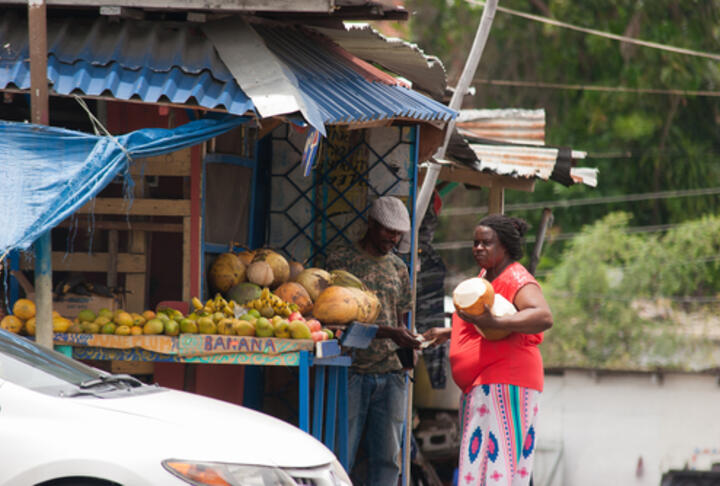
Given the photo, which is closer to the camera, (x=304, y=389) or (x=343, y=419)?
(x=304, y=389)

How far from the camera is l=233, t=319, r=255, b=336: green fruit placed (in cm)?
598

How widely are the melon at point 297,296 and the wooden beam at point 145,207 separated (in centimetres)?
78

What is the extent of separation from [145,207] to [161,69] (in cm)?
95

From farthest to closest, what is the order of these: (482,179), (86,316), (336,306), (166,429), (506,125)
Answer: (506,125)
(482,179)
(336,306)
(86,316)
(166,429)

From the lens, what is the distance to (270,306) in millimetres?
6402

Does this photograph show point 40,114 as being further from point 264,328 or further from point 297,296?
point 297,296

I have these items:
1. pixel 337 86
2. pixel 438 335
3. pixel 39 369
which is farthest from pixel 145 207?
pixel 39 369

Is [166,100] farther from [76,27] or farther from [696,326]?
[696,326]

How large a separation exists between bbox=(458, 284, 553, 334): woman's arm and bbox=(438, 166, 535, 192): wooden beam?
13.4 feet

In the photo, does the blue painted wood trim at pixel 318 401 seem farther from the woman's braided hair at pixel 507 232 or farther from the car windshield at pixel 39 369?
the car windshield at pixel 39 369

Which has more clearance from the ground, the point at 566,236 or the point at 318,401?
the point at 566,236

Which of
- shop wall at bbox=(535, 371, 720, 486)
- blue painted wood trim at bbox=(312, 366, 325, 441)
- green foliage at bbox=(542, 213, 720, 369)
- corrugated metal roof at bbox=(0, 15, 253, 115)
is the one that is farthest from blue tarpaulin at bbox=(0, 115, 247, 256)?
green foliage at bbox=(542, 213, 720, 369)

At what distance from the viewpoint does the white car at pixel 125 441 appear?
159 inches

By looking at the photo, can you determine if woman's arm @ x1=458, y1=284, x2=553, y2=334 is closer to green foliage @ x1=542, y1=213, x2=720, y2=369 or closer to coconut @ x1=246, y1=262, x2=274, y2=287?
coconut @ x1=246, y1=262, x2=274, y2=287
